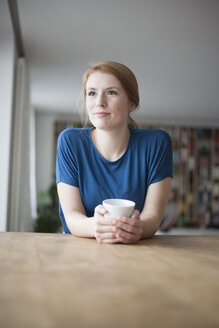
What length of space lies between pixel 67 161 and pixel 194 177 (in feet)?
25.8

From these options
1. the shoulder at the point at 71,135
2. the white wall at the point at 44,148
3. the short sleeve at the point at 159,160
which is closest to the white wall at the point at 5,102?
the shoulder at the point at 71,135

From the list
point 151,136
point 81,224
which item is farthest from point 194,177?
point 81,224

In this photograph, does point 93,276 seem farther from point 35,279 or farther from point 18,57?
point 18,57

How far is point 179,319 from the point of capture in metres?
0.41

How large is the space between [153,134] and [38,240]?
69 centimetres

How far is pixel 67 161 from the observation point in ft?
4.08

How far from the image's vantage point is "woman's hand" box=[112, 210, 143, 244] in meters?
0.91

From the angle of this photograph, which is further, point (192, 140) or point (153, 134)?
point (192, 140)

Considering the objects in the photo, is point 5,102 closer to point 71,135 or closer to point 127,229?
point 71,135

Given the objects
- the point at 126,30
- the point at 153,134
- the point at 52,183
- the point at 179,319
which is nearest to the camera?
the point at 179,319

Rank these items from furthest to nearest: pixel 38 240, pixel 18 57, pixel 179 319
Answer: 1. pixel 18 57
2. pixel 38 240
3. pixel 179 319

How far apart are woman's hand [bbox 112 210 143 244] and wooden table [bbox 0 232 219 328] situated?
0.15ft

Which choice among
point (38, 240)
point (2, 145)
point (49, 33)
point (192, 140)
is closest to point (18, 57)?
point (49, 33)

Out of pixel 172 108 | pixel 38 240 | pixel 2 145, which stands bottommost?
pixel 38 240
